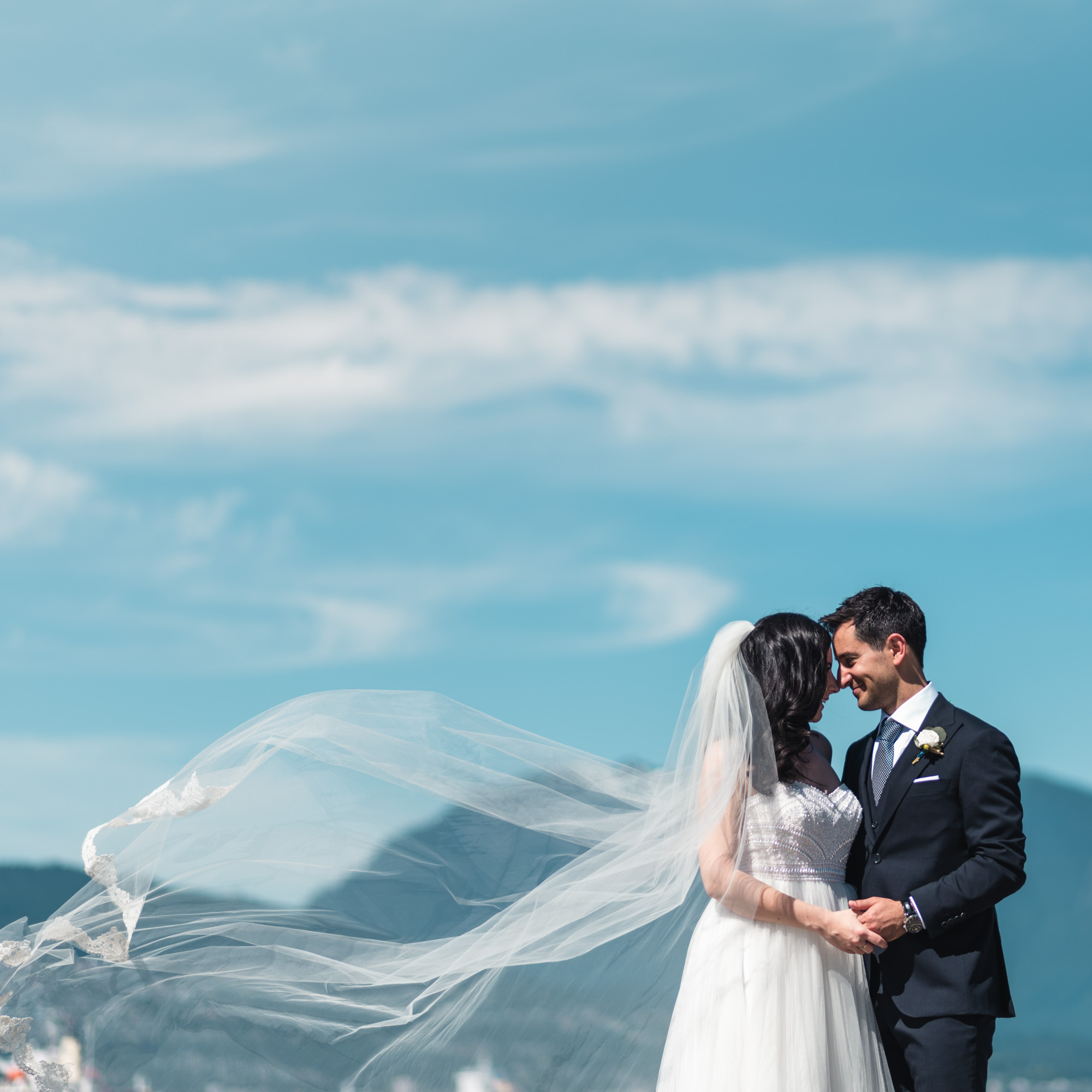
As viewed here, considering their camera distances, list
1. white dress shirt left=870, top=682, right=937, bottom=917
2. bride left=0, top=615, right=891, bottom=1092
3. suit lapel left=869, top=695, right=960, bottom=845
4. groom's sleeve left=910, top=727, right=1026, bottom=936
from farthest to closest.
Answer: white dress shirt left=870, top=682, right=937, bottom=917
suit lapel left=869, top=695, right=960, bottom=845
bride left=0, top=615, right=891, bottom=1092
groom's sleeve left=910, top=727, right=1026, bottom=936

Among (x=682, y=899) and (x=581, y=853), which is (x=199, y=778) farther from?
(x=682, y=899)

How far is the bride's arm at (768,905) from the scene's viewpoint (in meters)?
3.79

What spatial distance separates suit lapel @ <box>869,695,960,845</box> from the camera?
3.99 meters

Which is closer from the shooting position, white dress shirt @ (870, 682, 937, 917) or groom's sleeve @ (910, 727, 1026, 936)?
groom's sleeve @ (910, 727, 1026, 936)

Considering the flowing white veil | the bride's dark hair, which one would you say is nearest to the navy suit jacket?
the bride's dark hair

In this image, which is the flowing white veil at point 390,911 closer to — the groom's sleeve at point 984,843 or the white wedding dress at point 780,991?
the white wedding dress at point 780,991

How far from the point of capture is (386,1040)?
415 cm

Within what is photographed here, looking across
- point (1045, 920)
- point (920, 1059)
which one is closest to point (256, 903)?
point (920, 1059)

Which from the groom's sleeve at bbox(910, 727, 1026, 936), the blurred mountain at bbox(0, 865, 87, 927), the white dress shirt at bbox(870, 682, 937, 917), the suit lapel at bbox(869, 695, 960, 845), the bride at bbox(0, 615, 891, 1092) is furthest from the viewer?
the blurred mountain at bbox(0, 865, 87, 927)

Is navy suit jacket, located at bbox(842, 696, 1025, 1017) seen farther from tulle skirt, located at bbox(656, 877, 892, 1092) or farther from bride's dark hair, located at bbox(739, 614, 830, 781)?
bride's dark hair, located at bbox(739, 614, 830, 781)

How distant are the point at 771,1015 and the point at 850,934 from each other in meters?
0.36

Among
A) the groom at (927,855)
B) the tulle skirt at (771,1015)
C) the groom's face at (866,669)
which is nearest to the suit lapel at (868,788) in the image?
the groom at (927,855)

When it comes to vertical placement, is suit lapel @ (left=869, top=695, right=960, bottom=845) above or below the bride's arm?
above

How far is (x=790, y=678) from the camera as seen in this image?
13.2 ft
